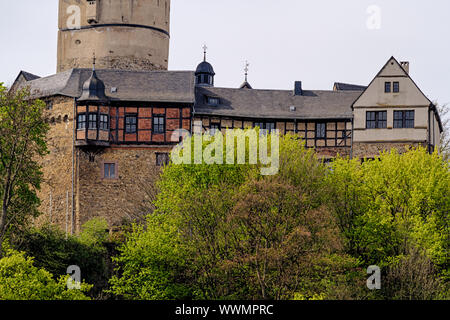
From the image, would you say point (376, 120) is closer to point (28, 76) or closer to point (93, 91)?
point (93, 91)

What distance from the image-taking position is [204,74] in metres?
73.4

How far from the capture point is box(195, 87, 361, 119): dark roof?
5888cm

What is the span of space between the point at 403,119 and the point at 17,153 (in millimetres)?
23407

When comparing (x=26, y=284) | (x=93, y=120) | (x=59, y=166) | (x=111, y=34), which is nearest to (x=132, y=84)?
(x=93, y=120)

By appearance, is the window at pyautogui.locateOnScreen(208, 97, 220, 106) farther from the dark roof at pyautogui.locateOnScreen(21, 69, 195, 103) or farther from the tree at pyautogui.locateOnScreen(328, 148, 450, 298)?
the tree at pyautogui.locateOnScreen(328, 148, 450, 298)

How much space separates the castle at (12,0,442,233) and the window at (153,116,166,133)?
56mm

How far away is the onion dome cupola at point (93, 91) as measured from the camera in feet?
185

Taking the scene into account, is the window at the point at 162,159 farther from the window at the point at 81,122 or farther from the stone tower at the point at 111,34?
the stone tower at the point at 111,34

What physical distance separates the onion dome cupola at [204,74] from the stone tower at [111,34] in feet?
13.7

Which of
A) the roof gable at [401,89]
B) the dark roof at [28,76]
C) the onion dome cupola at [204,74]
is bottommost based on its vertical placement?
the roof gable at [401,89]

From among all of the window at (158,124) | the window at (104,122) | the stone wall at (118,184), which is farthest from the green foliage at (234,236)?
the window at (104,122)

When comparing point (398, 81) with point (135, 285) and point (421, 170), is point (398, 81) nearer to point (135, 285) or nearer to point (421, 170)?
point (421, 170)

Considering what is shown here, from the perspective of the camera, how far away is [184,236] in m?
48.0
